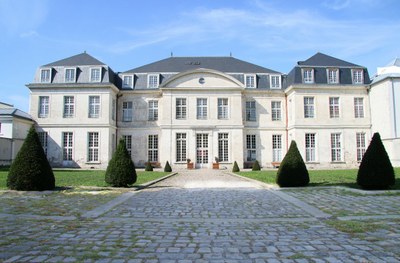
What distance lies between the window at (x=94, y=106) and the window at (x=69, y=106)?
153cm

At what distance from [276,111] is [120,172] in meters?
21.2

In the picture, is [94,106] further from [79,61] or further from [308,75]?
[308,75]

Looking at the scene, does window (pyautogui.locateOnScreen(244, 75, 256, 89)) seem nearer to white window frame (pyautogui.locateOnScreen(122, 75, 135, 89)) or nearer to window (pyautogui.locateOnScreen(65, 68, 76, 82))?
white window frame (pyautogui.locateOnScreen(122, 75, 135, 89))

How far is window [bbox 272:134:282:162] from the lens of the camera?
96.5 ft

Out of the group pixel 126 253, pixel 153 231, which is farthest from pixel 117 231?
pixel 126 253

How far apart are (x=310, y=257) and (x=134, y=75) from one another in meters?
27.9

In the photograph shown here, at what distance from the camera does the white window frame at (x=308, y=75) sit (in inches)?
1117

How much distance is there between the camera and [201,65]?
1235 inches

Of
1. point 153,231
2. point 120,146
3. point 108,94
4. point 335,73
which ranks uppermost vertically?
point 335,73

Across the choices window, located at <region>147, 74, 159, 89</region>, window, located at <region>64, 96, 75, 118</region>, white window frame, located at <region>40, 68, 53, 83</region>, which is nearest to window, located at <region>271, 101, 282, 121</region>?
window, located at <region>147, 74, 159, 89</region>

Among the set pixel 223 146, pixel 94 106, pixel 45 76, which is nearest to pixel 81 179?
pixel 94 106

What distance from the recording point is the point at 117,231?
17.2 feet

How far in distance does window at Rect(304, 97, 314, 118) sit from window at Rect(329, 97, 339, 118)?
173 centimetres

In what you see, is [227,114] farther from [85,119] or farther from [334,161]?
[85,119]
